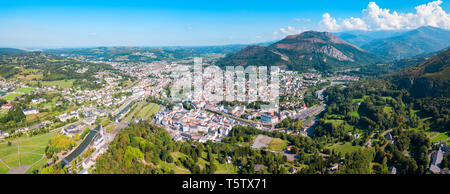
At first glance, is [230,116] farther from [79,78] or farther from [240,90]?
[79,78]

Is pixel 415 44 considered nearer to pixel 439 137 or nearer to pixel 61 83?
pixel 439 137

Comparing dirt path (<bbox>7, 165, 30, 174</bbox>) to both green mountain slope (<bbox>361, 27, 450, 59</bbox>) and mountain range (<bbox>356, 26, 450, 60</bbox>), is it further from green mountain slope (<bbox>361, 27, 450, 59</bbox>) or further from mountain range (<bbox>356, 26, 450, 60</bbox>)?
green mountain slope (<bbox>361, 27, 450, 59</bbox>)

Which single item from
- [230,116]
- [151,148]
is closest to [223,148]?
[151,148]

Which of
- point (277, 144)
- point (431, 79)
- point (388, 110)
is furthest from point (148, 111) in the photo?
point (431, 79)

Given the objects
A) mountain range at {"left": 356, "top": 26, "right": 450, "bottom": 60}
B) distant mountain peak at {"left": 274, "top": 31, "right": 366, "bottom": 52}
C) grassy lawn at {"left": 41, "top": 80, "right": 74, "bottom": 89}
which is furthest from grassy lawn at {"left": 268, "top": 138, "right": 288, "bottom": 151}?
mountain range at {"left": 356, "top": 26, "right": 450, "bottom": 60}

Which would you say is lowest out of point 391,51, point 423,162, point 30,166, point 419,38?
point 30,166

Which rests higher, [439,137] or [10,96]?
[10,96]
